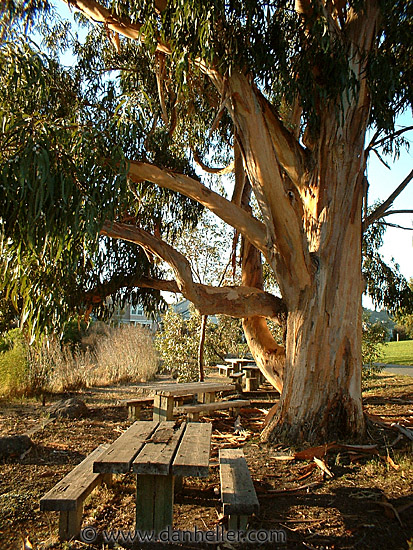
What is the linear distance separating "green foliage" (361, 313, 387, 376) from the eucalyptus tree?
428cm

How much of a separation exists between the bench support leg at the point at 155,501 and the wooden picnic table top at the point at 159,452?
14 centimetres

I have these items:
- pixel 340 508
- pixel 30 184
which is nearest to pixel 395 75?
pixel 30 184

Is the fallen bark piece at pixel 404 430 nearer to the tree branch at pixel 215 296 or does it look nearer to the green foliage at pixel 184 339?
the tree branch at pixel 215 296

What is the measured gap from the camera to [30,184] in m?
3.95

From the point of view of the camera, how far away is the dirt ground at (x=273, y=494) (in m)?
2.92

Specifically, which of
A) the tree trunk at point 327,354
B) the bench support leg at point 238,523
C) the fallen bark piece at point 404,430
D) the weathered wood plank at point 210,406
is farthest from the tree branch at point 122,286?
the bench support leg at point 238,523

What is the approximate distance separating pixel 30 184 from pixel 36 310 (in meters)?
2.02

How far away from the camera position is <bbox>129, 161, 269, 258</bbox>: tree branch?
555 centimetres

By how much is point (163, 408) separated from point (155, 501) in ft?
10.3

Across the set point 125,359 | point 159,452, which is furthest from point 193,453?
point 125,359

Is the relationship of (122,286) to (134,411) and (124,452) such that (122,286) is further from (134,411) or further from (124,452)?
(124,452)

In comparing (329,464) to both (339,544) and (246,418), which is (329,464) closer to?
(339,544)

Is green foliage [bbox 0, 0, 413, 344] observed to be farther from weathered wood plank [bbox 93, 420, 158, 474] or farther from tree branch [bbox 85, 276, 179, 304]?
weathered wood plank [bbox 93, 420, 158, 474]

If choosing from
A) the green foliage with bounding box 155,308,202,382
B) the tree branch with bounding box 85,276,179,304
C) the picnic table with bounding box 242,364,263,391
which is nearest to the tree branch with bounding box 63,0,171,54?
the tree branch with bounding box 85,276,179,304
